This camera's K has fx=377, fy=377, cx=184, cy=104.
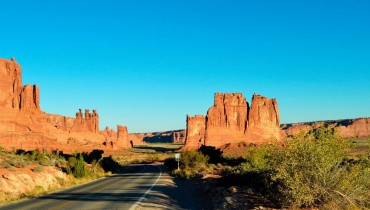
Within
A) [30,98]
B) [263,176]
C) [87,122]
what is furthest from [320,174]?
[87,122]

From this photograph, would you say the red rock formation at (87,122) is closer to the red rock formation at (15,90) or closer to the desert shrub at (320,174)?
the red rock formation at (15,90)

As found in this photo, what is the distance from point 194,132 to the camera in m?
154

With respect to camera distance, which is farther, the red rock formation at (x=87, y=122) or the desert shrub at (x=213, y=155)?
Answer: the red rock formation at (x=87, y=122)

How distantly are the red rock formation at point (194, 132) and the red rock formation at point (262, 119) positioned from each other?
64.8 ft

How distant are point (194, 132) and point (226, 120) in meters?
23.5

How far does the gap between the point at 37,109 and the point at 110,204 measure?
324 feet

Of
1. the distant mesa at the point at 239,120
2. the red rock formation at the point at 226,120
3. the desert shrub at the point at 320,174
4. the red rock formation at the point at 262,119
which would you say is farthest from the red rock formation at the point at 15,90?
the desert shrub at the point at 320,174

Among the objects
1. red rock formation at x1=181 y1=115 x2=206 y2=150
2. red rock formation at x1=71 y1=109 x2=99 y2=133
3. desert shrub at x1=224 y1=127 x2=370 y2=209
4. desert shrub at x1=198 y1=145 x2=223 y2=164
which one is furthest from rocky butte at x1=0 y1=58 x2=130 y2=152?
desert shrub at x1=224 y1=127 x2=370 y2=209

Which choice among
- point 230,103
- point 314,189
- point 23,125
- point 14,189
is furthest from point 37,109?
point 314,189

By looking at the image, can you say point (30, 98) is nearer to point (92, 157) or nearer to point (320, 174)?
point (92, 157)

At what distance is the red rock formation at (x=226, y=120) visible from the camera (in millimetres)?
131500

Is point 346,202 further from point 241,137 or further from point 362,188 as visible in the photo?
point 241,137

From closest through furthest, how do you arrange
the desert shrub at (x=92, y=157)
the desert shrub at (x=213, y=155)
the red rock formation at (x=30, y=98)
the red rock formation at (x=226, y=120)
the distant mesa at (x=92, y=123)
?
the desert shrub at (x=213, y=155) < the desert shrub at (x=92, y=157) < the distant mesa at (x=92, y=123) < the red rock formation at (x=30, y=98) < the red rock formation at (x=226, y=120)

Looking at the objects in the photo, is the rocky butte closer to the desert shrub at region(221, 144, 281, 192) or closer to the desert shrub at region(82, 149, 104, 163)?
the desert shrub at region(82, 149, 104, 163)
